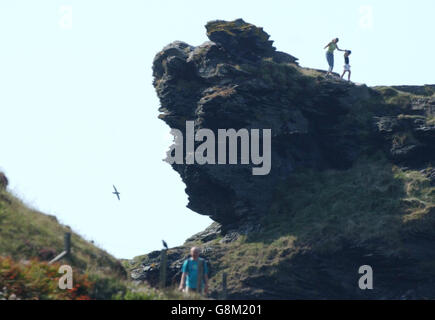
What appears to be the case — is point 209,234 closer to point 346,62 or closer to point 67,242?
point 346,62

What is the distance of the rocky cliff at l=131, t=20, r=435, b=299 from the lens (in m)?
38.2

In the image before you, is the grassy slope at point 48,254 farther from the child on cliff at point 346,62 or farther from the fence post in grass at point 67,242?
the child on cliff at point 346,62

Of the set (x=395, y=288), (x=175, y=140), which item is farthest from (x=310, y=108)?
(x=395, y=288)

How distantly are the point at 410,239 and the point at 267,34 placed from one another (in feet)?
59.3

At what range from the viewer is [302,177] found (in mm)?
44875

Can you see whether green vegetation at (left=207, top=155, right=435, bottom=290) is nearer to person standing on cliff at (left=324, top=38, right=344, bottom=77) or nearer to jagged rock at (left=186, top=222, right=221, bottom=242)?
jagged rock at (left=186, top=222, right=221, bottom=242)

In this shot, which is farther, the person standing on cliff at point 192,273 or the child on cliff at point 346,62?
the child on cliff at point 346,62

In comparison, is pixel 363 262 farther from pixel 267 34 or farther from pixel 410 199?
pixel 267 34

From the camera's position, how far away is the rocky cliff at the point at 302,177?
38.2 m

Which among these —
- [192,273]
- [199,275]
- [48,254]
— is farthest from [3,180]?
[199,275]

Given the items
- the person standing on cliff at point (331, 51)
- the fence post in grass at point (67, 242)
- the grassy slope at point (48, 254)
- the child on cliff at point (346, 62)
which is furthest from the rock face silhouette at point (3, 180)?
the child on cliff at point (346, 62)

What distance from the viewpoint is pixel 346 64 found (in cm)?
4703
